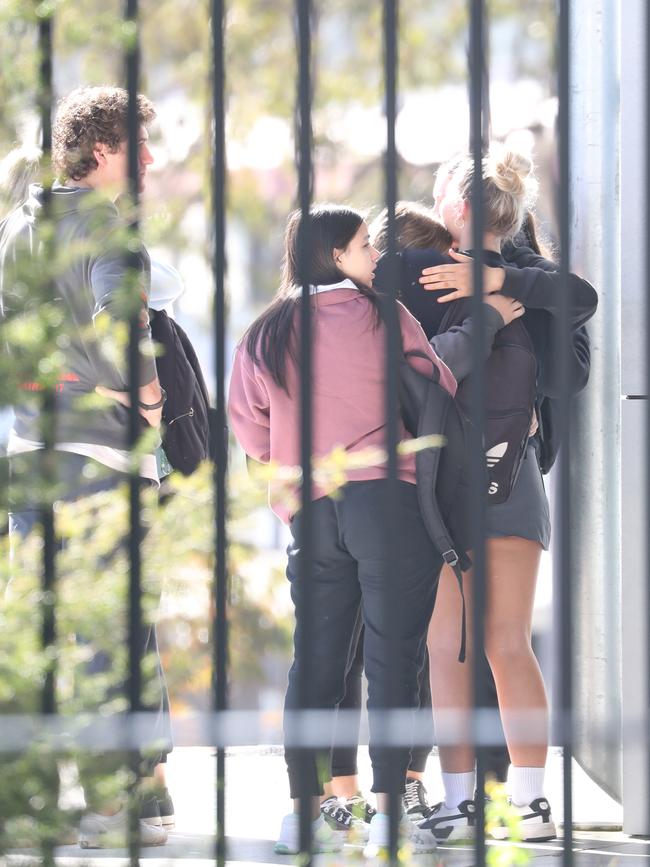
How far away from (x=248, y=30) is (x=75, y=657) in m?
8.28

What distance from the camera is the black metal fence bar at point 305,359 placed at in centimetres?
218

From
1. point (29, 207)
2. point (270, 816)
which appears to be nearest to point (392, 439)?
point (29, 207)

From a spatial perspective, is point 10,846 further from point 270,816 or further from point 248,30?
point 248,30

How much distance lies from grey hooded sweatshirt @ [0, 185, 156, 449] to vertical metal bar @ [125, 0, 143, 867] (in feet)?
0.12

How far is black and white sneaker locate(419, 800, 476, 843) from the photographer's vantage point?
3.40 metres

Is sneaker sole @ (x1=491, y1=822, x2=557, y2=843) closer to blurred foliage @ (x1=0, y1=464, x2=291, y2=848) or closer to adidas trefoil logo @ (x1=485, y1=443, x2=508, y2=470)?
adidas trefoil logo @ (x1=485, y1=443, x2=508, y2=470)

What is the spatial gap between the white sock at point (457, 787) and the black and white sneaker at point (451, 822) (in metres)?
0.01

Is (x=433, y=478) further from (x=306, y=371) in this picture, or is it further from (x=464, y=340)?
(x=306, y=371)

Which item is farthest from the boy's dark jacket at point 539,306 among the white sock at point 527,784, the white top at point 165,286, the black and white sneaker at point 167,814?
the black and white sneaker at point 167,814

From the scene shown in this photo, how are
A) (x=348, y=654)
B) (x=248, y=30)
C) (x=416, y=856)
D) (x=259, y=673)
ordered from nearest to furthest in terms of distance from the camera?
(x=416, y=856), (x=348, y=654), (x=259, y=673), (x=248, y=30)

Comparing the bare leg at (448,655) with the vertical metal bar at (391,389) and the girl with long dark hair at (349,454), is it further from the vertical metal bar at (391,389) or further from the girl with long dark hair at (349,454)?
the vertical metal bar at (391,389)

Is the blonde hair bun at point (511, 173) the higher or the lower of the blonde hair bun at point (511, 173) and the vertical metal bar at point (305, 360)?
the higher

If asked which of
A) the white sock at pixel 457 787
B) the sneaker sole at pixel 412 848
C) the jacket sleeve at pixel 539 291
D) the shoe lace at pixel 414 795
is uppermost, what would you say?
the jacket sleeve at pixel 539 291

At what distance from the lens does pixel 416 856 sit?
3119 millimetres
